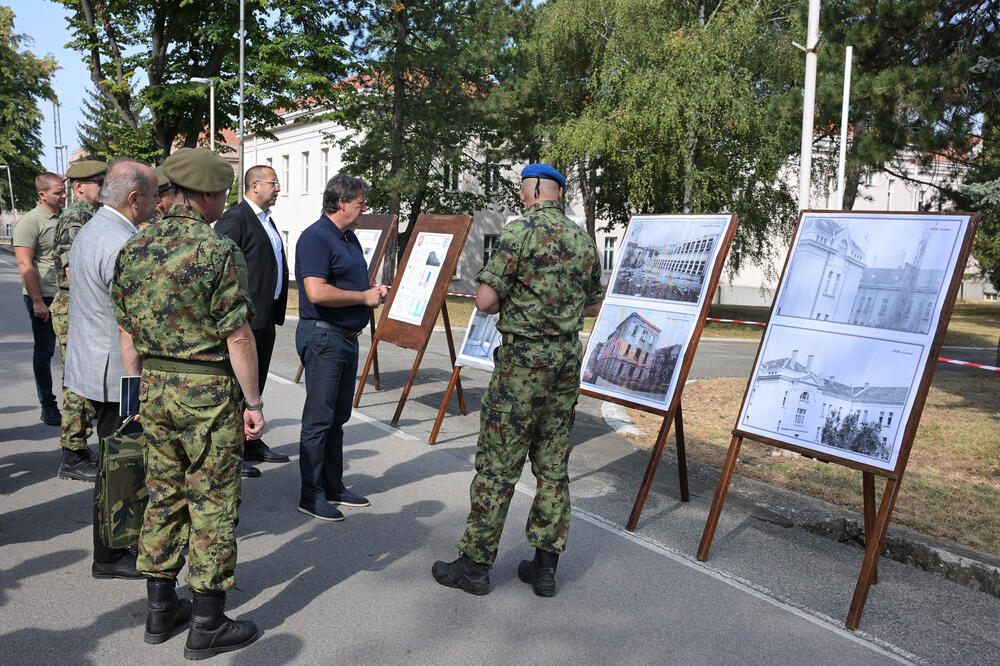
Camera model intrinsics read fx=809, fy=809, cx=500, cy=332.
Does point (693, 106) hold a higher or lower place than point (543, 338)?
higher

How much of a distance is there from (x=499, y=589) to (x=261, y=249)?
280 cm

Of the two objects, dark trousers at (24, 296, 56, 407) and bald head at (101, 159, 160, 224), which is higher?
bald head at (101, 159, 160, 224)

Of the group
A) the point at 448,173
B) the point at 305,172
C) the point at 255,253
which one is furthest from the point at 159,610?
the point at 305,172

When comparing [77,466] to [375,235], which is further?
[375,235]

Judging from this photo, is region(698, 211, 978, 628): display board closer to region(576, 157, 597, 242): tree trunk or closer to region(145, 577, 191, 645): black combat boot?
region(145, 577, 191, 645): black combat boot

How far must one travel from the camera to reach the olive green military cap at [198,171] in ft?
10.5

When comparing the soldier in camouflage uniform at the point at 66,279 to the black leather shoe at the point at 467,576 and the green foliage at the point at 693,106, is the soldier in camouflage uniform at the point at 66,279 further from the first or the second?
the green foliage at the point at 693,106

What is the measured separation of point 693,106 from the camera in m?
20.6

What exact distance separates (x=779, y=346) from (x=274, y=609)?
2997mm

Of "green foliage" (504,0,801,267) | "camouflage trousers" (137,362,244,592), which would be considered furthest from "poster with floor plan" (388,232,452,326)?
"green foliage" (504,0,801,267)

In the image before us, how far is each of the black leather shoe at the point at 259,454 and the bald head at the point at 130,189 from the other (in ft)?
8.51

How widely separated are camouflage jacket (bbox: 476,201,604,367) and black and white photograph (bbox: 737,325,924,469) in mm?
1344

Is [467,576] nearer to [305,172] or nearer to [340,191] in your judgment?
[340,191]

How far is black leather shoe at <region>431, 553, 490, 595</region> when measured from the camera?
3939 mm
